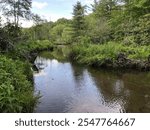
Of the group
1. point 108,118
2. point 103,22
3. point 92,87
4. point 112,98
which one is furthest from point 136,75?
point 103,22

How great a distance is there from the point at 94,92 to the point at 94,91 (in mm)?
244

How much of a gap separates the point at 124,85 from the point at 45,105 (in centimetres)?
555

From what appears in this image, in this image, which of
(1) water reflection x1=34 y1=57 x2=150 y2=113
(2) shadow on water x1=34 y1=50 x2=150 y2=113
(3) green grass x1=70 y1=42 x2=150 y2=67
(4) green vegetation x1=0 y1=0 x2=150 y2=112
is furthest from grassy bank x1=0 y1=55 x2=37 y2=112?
(3) green grass x1=70 y1=42 x2=150 y2=67

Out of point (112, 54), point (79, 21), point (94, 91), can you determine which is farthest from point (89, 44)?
point (94, 91)

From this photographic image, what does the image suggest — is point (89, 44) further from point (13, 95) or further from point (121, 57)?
point (13, 95)

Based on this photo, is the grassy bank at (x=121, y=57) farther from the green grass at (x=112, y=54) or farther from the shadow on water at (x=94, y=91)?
the shadow on water at (x=94, y=91)

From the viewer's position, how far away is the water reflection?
37.8 ft

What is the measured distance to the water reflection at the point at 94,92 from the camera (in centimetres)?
1153

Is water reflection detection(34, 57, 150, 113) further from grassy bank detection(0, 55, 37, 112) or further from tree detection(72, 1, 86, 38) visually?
tree detection(72, 1, 86, 38)

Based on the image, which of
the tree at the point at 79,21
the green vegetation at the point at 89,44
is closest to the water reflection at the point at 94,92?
the green vegetation at the point at 89,44

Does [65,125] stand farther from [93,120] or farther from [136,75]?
[136,75]

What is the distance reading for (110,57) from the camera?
21.6m

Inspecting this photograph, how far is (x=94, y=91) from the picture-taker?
14.4 m

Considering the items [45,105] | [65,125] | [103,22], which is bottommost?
[45,105]
